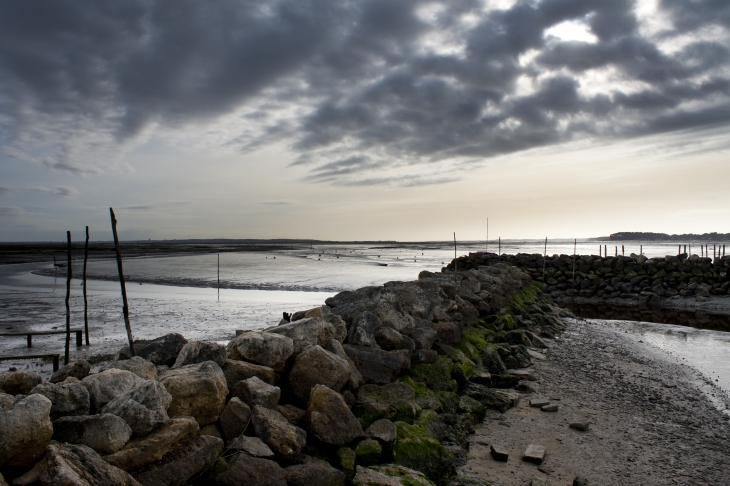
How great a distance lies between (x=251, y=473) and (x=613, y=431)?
16.5 ft

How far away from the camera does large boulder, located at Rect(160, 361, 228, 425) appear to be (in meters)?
3.94

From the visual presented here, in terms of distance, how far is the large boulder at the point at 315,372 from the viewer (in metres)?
4.99

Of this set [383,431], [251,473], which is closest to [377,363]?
[383,431]

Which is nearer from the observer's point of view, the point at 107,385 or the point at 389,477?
the point at 107,385

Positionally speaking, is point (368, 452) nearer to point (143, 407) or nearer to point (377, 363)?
point (377, 363)

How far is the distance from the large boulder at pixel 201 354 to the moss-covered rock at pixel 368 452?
1.64 m

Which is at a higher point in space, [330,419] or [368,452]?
[330,419]

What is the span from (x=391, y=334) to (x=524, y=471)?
269 centimetres

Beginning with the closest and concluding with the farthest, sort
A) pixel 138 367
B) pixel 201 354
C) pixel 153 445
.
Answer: pixel 153 445 < pixel 138 367 < pixel 201 354

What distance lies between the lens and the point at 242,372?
4766mm

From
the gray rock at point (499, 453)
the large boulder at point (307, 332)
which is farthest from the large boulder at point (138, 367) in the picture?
the gray rock at point (499, 453)

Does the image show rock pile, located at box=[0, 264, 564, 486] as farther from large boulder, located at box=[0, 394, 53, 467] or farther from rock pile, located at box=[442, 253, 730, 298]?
rock pile, located at box=[442, 253, 730, 298]

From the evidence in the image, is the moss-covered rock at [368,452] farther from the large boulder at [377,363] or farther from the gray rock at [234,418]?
Result: the large boulder at [377,363]

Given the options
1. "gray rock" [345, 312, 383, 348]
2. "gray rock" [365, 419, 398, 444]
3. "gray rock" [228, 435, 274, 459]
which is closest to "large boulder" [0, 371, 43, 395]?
"gray rock" [228, 435, 274, 459]
